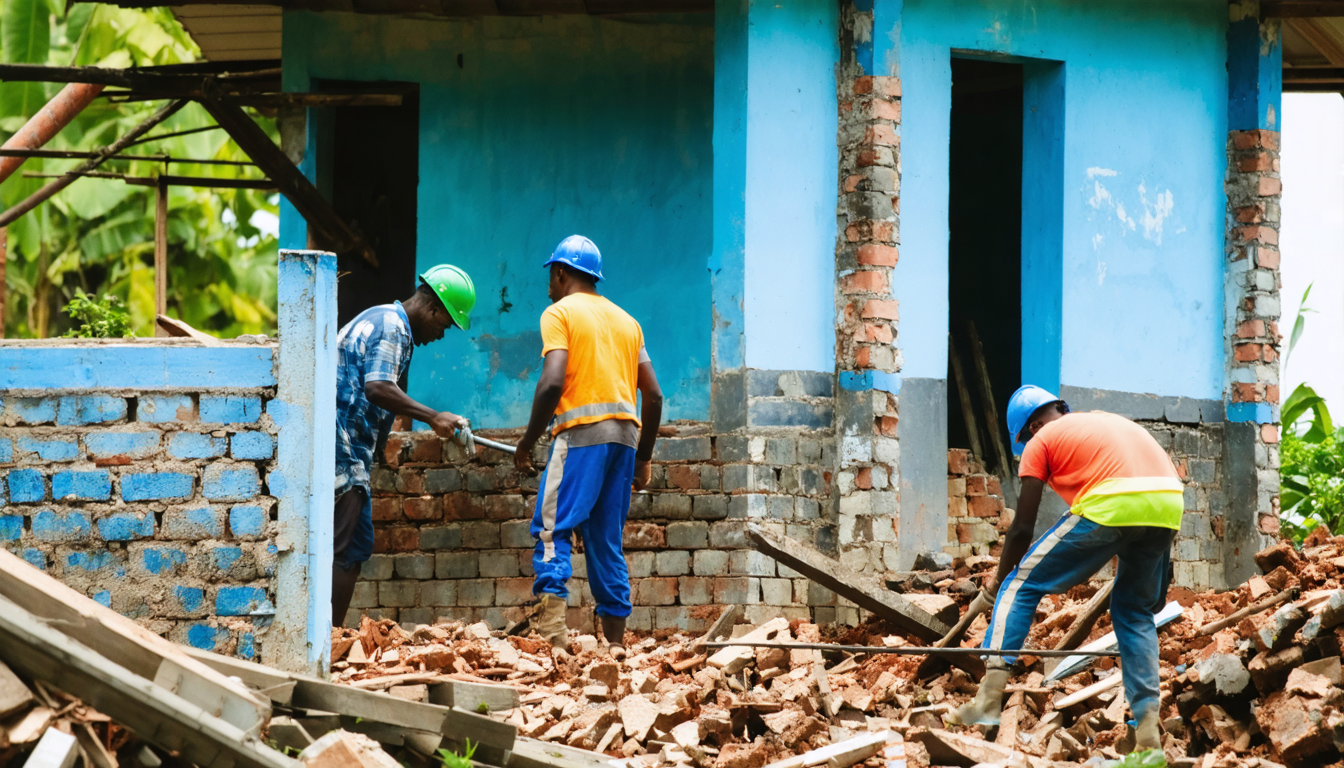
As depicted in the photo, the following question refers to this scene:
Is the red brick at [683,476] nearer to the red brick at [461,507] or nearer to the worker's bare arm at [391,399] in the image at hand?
the red brick at [461,507]

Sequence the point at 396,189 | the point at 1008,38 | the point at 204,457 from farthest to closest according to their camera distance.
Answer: the point at 396,189 → the point at 1008,38 → the point at 204,457

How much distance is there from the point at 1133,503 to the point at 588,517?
2273mm

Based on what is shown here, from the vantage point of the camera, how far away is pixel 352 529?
566cm

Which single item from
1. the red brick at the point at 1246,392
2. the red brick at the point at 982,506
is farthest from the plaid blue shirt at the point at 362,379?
the red brick at the point at 1246,392

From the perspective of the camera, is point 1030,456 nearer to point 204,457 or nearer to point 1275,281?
point 204,457

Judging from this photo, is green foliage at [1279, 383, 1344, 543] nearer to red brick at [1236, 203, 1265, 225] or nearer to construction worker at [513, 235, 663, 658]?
red brick at [1236, 203, 1265, 225]

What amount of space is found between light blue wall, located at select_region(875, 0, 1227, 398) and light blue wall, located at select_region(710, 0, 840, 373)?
1.39 ft

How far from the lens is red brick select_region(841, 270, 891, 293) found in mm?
7324

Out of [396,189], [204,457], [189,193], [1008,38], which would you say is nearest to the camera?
[204,457]

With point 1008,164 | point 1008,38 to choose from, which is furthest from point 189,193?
point 1008,38

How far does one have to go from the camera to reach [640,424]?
6320mm

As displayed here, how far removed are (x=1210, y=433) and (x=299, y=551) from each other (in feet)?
19.5

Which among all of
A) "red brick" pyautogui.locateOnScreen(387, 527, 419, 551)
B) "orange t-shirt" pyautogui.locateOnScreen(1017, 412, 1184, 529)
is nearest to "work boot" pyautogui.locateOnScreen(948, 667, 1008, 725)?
"orange t-shirt" pyautogui.locateOnScreen(1017, 412, 1184, 529)

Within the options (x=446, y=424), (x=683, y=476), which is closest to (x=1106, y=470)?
(x=683, y=476)
